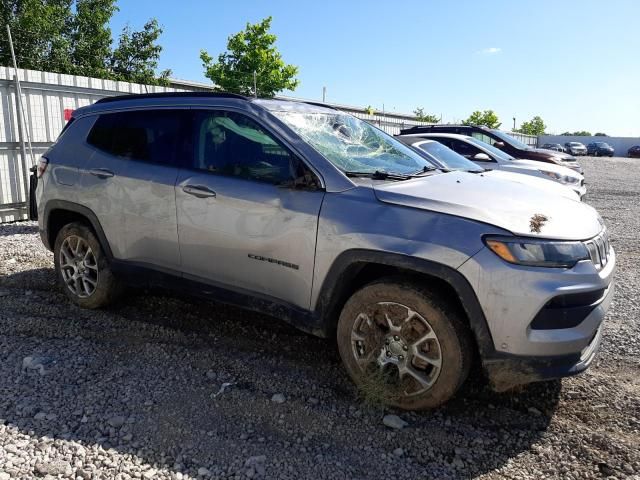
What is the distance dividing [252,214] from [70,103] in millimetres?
7049

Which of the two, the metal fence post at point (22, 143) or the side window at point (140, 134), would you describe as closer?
the side window at point (140, 134)

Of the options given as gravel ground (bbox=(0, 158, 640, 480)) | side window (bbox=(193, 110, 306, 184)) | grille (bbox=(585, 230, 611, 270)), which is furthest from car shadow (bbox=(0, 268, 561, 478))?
side window (bbox=(193, 110, 306, 184))

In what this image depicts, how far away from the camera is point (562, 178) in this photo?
32.6 ft

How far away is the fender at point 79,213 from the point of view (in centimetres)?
438

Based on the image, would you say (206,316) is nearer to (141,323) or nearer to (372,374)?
(141,323)

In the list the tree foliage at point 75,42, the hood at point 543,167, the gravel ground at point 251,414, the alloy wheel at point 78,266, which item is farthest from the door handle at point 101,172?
the tree foliage at point 75,42

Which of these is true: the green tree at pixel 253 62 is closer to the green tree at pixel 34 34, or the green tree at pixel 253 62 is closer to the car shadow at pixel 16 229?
the green tree at pixel 34 34

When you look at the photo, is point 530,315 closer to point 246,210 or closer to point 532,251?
point 532,251

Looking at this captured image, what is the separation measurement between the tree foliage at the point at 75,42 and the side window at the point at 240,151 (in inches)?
758

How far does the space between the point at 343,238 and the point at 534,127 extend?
79.6 m

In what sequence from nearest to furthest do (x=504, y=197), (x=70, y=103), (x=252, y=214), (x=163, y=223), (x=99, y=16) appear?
(x=504, y=197) < (x=252, y=214) < (x=163, y=223) < (x=70, y=103) < (x=99, y=16)

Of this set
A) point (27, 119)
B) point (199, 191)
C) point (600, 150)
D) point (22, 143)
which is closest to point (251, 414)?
point (199, 191)

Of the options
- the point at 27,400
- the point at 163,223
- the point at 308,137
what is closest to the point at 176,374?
the point at 27,400

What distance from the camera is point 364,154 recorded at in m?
3.78
